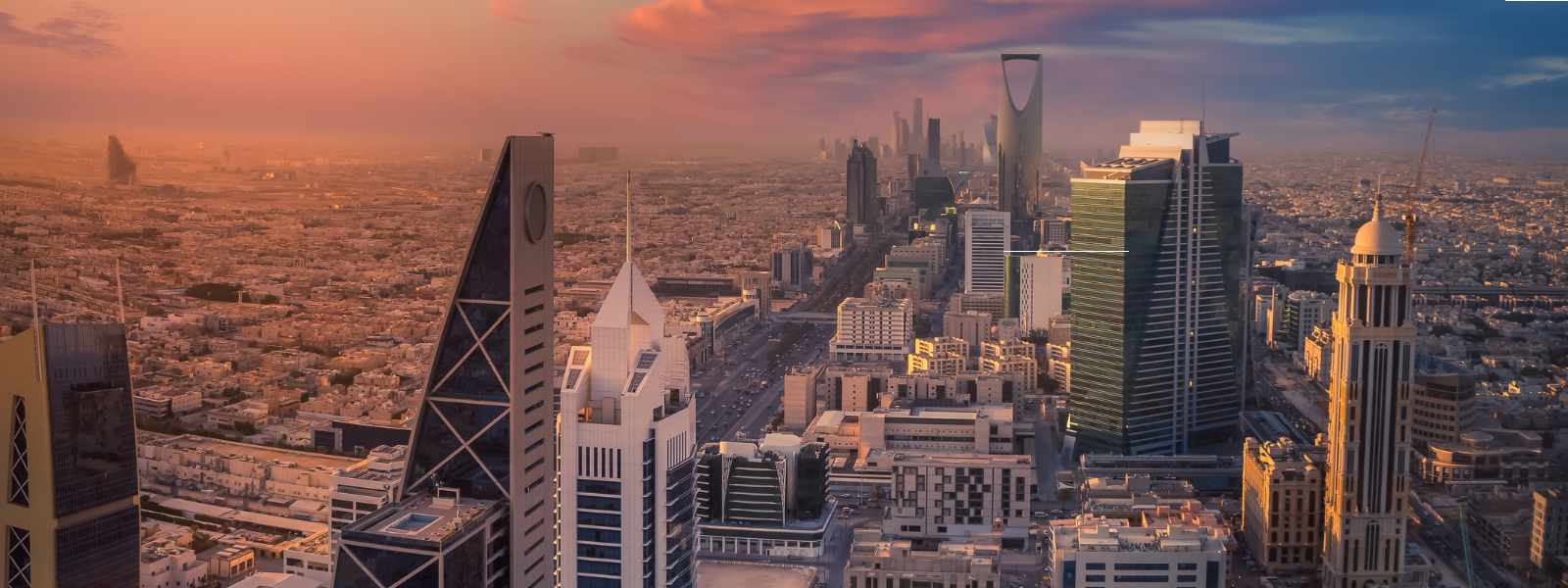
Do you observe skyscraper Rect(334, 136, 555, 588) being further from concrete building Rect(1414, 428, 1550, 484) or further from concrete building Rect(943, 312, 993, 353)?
concrete building Rect(943, 312, 993, 353)

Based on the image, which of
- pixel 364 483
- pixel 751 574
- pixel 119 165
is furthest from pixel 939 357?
pixel 119 165

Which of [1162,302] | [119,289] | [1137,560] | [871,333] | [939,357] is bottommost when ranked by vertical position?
[1137,560]

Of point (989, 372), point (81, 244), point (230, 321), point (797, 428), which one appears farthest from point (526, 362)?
point (989, 372)

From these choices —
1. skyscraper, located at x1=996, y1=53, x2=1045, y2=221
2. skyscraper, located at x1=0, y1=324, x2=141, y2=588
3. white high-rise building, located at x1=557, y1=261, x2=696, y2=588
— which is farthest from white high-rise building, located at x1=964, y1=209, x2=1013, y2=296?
skyscraper, located at x1=0, y1=324, x2=141, y2=588

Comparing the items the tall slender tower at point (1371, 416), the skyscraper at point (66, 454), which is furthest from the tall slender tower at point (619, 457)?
the tall slender tower at point (1371, 416)

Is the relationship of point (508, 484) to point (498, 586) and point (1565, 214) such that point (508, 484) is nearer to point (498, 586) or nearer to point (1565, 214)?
point (498, 586)

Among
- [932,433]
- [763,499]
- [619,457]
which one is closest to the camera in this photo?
[619,457]

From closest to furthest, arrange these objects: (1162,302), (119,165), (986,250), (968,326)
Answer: (119,165) < (1162,302) < (968,326) < (986,250)

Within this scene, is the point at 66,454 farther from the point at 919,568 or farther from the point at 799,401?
the point at 799,401
